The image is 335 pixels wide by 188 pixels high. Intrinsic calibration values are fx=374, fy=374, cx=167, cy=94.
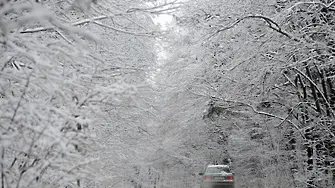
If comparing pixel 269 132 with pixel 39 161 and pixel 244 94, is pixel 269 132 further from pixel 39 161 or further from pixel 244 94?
pixel 39 161

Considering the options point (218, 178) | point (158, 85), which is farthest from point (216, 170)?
point (158, 85)

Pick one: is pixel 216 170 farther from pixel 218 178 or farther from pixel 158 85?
pixel 158 85

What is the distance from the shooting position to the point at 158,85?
12016 mm

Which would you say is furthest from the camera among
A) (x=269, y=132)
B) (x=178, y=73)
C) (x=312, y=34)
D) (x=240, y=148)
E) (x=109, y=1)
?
(x=240, y=148)

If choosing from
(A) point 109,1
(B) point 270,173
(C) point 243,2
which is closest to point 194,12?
(C) point 243,2

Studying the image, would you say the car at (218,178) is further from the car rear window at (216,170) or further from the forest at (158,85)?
the forest at (158,85)

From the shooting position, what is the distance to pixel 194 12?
917 centimetres

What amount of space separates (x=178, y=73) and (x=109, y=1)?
12044mm

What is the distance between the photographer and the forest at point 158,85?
3.10 metres

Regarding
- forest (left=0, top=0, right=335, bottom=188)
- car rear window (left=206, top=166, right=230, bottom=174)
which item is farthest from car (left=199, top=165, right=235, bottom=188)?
forest (left=0, top=0, right=335, bottom=188)

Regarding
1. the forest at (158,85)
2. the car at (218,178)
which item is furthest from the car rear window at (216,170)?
the forest at (158,85)

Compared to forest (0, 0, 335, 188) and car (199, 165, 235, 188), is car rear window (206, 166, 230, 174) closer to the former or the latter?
car (199, 165, 235, 188)

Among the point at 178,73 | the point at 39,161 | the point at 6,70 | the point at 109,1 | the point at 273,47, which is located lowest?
the point at 39,161

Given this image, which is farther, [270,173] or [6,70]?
[270,173]
